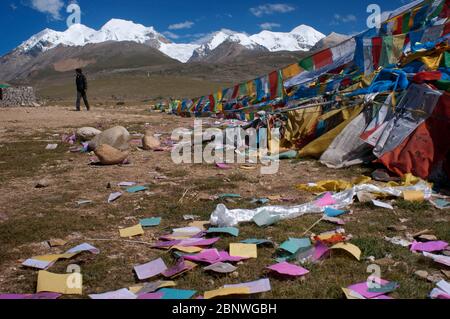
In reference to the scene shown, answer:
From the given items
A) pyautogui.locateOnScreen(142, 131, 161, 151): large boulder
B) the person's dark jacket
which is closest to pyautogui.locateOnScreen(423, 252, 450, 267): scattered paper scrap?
pyautogui.locateOnScreen(142, 131, 161, 151): large boulder

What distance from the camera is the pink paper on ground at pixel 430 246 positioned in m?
3.90

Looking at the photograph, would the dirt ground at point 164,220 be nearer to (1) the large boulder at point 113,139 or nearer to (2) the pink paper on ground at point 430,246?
(2) the pink paper on ground at point 430,246

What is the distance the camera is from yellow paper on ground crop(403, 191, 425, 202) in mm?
5355

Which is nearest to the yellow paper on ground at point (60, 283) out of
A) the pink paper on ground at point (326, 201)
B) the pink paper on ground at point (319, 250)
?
the pink paper on ground at point (319, 250)

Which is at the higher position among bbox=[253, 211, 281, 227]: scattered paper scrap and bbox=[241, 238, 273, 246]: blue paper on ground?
bbox=[253, 211, 281, 227]: scattered paper scrap

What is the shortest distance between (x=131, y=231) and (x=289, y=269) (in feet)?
6.00

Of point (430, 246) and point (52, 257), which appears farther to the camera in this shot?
point (430, 246)

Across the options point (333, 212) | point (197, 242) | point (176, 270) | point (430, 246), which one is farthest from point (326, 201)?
point (176, 270)

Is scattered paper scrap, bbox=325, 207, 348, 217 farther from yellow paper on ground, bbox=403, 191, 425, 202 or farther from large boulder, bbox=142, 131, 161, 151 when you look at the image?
large boulder, bbox=142, 131, 161, 151

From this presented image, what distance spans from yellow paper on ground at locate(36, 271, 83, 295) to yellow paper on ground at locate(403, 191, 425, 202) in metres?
3.91

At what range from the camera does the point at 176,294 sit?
124 inches

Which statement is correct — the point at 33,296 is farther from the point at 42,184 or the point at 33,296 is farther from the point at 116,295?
the point at 42,184

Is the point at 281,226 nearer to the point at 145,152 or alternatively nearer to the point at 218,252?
the point at 218,252
